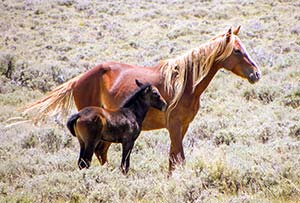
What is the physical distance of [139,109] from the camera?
264 inches

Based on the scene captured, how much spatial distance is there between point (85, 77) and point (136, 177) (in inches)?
81.6

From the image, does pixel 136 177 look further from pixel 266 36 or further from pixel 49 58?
pixel 266 36

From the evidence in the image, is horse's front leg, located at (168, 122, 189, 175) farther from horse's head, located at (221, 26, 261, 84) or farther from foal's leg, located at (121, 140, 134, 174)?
horse's head, located at (221, 26, 261, 84)

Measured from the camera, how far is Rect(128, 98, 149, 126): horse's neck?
6.65 m

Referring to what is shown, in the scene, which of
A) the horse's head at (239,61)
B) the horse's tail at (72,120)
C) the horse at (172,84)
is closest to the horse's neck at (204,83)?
the horse at (172,84)

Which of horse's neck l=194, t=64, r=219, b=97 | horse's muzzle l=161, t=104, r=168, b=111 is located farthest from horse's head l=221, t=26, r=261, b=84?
horse's muzzle l=161, t=104, r=168, b=111

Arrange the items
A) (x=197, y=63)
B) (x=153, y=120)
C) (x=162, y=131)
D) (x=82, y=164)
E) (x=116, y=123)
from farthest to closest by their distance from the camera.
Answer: (x=162, y=131)
(x=153, y=120)
(x=197, y=63)
(x=116, y=123)
(x=82, y=164)

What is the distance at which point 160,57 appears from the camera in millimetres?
18172

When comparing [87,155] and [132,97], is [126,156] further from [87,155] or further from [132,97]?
[132,97]

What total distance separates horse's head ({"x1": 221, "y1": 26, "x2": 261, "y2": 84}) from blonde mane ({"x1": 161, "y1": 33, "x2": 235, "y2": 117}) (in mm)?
59

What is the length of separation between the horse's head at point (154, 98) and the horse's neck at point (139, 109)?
0.13 m

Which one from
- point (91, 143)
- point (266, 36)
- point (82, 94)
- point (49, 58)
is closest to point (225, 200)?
point (91, 143)

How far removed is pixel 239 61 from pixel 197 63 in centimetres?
61

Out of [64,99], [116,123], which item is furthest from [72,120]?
[64,99]
